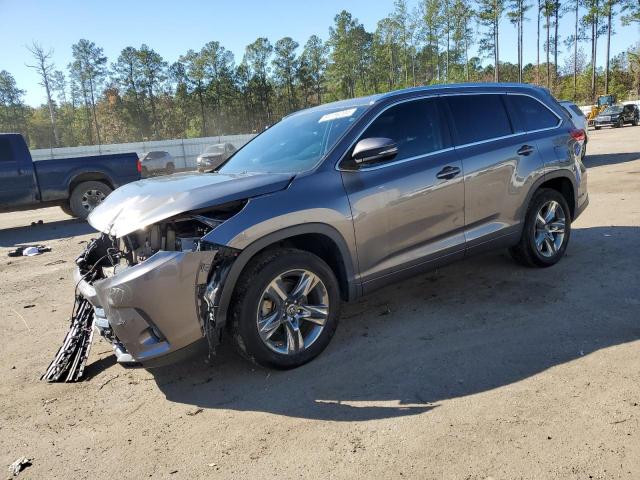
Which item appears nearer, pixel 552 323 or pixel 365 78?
pixel 552 323

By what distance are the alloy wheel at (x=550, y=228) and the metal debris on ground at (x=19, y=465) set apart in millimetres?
4623

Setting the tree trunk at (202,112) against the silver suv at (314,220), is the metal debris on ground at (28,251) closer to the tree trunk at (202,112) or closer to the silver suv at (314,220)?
the silver suv at (314,220)

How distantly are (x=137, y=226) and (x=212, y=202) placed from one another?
487 millimetres

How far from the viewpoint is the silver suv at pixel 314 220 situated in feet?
9.73

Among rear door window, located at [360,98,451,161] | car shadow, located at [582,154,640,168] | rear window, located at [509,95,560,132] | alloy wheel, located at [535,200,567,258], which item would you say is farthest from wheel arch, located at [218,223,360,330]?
car shadow, located at [582,154,640,168]

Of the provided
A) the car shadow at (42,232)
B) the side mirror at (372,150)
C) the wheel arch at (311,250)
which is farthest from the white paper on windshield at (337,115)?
Result: the car shadow at (42,232)

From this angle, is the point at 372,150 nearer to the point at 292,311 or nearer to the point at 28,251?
the point at 292,311

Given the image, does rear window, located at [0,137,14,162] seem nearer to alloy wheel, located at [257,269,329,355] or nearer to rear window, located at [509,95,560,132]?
alloy wheel, located at [257,269,329,355]

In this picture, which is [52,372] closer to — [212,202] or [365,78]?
[212,202]

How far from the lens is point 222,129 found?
255 feet

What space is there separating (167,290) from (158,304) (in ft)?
0.32

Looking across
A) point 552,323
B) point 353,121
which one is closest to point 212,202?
point 353,121

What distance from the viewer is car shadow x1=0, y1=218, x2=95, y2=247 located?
9625 millimetres

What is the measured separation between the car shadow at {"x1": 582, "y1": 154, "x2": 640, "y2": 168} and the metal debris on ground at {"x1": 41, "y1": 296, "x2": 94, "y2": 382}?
545 inches
